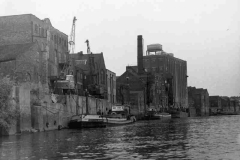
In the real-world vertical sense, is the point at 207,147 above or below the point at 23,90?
below

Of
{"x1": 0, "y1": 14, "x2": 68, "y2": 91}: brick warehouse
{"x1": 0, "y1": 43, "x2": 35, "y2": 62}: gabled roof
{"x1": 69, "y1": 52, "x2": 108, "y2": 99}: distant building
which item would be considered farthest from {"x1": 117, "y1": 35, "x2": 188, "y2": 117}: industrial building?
{"x1": 0, "y1": 43, "x2": 35, "y2": 62}: gabled roof

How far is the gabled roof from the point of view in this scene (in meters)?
63.4

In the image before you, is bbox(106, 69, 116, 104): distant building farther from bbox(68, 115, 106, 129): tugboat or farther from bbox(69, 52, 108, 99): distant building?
bbox(68, 115, 106, 129): tugboat

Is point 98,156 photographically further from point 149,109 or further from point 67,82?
point 149,109

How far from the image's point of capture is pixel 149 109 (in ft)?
444

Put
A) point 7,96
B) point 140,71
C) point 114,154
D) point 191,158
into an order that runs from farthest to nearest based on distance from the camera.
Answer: point 140,71 < point 7,96 < point 114,154 < point 191,158

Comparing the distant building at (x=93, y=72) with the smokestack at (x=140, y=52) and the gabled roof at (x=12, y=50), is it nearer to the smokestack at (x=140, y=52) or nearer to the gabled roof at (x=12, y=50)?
the gabled roof at (x=12, y=50)

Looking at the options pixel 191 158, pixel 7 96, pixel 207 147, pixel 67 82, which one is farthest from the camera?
pixel 67 82

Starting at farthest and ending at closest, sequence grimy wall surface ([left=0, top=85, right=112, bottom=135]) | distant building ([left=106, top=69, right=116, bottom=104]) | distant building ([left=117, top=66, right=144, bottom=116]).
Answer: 1. distant building ([left=117, top=66, right=144, bottom=116])
2. distant building ([left=106, top=69, right=116, bottom=104])
3. grimy wall surface ([left=0, top=85, right=112, bottom=135])

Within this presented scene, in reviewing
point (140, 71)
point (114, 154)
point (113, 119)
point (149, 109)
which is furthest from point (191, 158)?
point (140, 71)

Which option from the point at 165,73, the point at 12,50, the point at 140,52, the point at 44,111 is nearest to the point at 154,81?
the point at 140,52

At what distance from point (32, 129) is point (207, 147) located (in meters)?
26.2

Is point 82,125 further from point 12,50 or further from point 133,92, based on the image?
point 133,92

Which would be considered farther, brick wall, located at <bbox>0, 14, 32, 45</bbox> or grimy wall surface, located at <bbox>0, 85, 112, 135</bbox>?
brick wall, located at <bbox>0, 14, 32, 45</bbox>
